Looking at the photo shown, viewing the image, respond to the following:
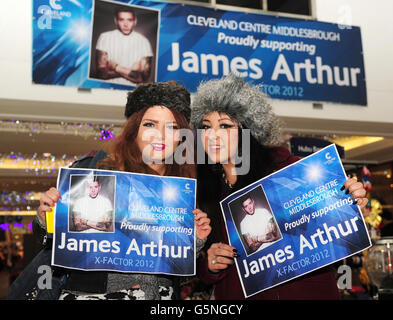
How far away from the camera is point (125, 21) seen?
166 inches

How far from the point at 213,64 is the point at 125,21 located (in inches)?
38.3

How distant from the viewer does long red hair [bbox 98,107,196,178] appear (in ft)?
5.51

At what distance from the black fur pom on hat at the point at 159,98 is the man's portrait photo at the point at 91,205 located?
419 millimetres

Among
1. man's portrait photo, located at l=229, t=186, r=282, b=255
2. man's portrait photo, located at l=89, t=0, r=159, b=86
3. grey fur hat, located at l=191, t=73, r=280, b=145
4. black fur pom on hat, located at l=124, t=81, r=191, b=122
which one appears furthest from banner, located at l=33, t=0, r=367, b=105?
man's portrait photo, located at l=229, t=186, r=282, b=255

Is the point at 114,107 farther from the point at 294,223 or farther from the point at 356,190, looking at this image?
the point at 356,190

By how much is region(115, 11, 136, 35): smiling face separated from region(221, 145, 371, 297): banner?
3.00 meters

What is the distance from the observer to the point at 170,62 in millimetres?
4305

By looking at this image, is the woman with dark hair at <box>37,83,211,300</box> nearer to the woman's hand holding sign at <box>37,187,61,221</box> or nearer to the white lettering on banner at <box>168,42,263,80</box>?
the woman's hand holding sign at <box>37,187,61,221</box>

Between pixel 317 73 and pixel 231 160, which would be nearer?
pixel 231 160

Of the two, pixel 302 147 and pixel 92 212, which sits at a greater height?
pixel 302 147

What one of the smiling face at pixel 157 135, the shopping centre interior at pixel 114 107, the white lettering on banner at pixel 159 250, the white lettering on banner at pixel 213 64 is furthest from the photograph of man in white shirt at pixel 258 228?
the white lettering on banner at pixel 213 64

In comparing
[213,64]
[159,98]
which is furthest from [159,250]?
[213,64]

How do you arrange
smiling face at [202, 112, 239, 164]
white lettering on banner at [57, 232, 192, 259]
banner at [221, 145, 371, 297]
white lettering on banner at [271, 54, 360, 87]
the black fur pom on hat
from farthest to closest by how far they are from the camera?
white lettering on banner at [271, 54, 360, 87] < smiling face at [202, 112, 239, 164] < the black fur pom on hat < banner at [221, 145, 371, 297] < white lettering on banner at [57, 232, 192, 259]

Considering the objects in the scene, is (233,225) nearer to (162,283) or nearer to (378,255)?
(162,283)
